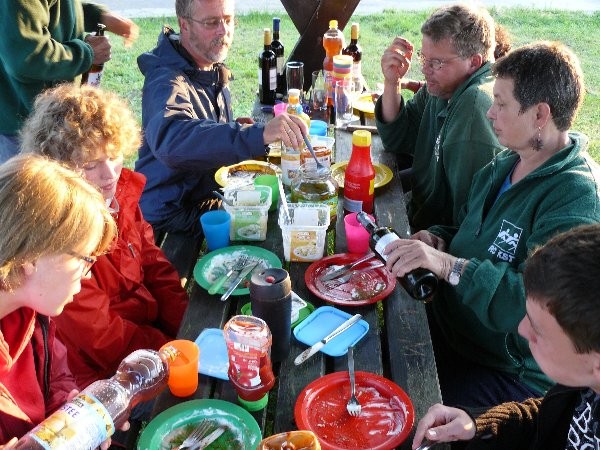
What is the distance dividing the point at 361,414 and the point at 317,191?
4.08ft

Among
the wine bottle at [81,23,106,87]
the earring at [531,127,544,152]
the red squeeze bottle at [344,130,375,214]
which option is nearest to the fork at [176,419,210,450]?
the red squeeze bottle at [344,130,375,214]

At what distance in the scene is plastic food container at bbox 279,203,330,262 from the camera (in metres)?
2.57

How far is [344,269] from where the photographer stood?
2.56 metres

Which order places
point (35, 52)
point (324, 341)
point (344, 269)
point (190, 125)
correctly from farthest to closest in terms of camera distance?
point (35, 52) < point (190, 125) < point (344, 269) < point (324, 341)

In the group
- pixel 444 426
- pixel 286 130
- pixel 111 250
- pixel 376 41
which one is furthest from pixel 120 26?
pixel 376 41

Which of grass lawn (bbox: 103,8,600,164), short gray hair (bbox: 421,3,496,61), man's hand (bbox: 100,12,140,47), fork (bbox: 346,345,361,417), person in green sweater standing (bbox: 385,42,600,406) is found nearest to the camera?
fork (bbox: 346,345,361,417)

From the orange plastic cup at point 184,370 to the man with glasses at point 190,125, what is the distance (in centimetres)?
125

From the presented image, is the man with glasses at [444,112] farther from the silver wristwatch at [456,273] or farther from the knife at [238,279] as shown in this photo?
the knife at [238,279]

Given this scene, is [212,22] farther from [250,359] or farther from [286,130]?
[250,359]

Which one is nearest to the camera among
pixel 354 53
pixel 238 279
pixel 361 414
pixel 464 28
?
pixel 361 414

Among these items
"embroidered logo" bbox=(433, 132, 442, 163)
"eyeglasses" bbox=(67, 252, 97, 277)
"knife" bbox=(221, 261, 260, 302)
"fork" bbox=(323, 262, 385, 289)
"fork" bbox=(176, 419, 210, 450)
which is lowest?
"fork" bbox=(176, 419, 210, 450)

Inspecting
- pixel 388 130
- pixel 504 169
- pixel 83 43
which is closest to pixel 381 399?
pixel 504 169

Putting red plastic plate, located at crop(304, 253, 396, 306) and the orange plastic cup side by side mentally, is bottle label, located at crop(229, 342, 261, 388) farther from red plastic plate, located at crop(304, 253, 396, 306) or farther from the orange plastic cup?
red plastic plate, located at crop(304, 253, 396, 306)

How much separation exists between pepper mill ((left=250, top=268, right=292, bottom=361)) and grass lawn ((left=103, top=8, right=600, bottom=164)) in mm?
5005
